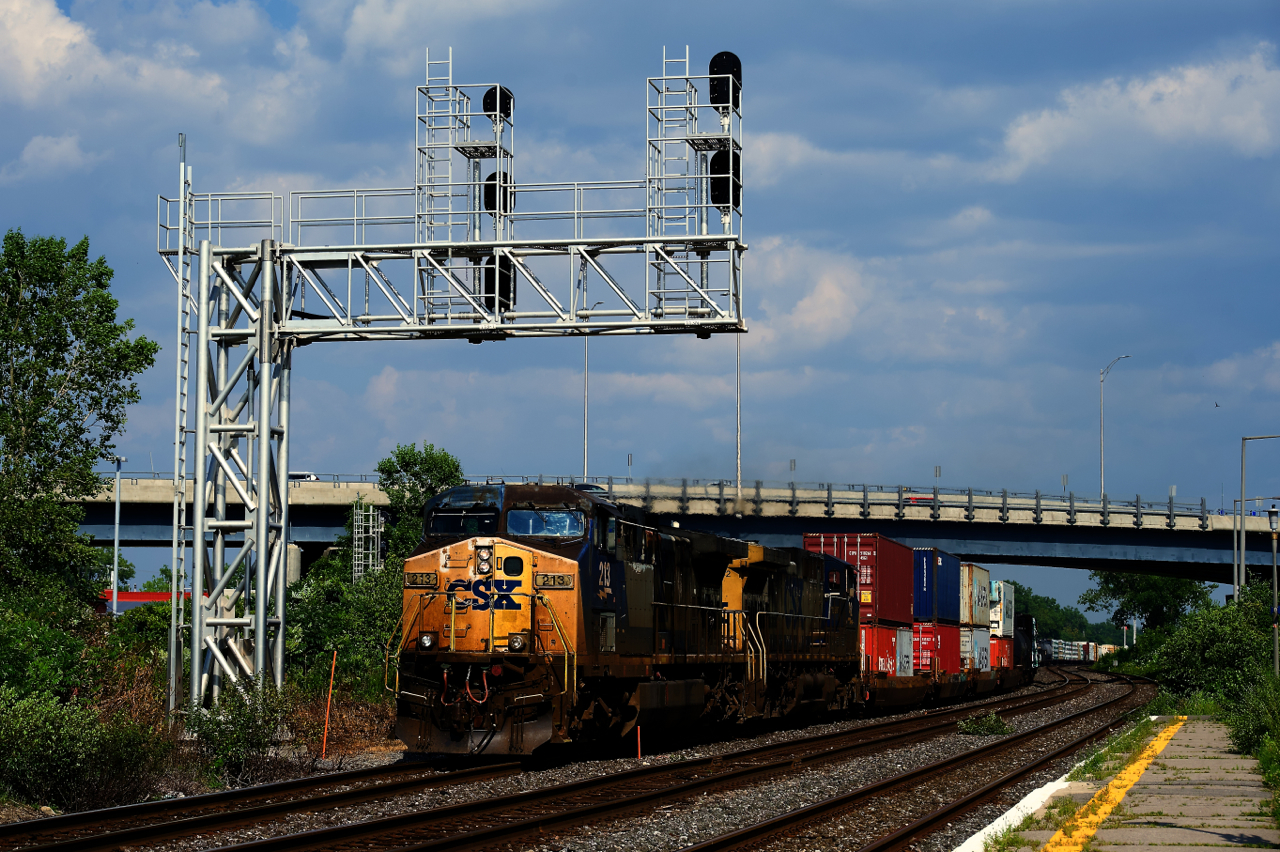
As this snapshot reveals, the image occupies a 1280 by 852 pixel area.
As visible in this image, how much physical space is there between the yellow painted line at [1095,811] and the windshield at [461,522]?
29.3 ft

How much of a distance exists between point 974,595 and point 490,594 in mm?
28852

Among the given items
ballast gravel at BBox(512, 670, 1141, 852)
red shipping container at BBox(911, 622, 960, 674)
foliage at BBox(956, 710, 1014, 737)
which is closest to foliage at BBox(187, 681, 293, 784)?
ballast gravel at BBox(512, 670, 1141, 852)

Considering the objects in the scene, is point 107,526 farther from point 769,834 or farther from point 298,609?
point 769,834

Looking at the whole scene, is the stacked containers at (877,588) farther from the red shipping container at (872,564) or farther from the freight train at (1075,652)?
the freight train at (1075,652)

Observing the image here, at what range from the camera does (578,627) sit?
17859 millimetres

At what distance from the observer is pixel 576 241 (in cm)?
2141

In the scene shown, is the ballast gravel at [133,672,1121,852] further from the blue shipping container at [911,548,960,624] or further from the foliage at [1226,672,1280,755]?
the blue shipping container at [911,548,960,624]

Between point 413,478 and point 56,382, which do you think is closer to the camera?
point 56,382

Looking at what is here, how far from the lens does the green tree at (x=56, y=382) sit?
1178 inches

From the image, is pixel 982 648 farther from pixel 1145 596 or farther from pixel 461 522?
pixel 1145 596

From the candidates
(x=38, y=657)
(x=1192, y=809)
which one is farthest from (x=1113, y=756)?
(x=38, y=657)

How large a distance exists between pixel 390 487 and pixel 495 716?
3191 centimetres

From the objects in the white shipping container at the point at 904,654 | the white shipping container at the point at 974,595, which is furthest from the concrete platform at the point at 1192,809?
the white shipping container at the point at 974,595

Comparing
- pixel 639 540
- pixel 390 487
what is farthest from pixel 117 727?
pixel 390 487
